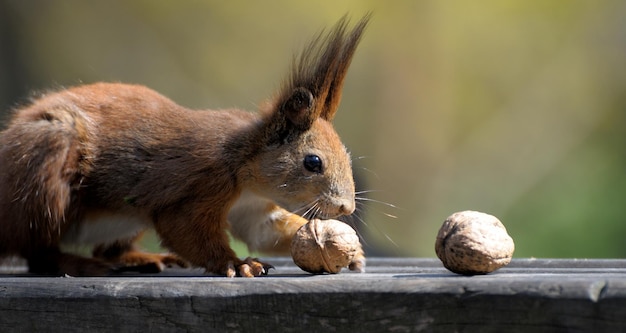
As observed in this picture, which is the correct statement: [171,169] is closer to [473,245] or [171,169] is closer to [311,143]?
[311,143]

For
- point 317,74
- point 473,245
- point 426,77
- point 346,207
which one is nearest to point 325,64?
point 317,74

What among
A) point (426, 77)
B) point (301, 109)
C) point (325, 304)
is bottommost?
point (426, 77)

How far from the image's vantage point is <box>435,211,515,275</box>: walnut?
127 centimetres

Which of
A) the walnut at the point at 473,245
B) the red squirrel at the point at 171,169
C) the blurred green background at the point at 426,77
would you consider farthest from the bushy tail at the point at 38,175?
the blurred green background at the point at 426,77

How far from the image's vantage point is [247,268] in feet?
4.99

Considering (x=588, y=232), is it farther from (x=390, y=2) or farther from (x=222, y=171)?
(x=222, y=171)

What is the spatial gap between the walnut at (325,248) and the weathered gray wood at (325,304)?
21cm

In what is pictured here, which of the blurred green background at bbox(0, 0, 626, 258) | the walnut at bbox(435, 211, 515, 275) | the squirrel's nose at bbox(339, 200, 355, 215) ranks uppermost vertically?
the walnut at bbox(435, 211, 515, 275)

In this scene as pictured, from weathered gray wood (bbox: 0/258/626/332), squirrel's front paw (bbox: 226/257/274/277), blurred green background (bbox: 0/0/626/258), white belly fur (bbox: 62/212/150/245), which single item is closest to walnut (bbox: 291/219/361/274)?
squirrel's front paw (bbox: 226/257/274/277)

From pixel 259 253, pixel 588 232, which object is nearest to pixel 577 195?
pixel 588 232

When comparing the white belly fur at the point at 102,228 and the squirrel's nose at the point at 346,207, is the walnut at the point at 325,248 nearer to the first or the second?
the squirrel's nose at the point at 346,207

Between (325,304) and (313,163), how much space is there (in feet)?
1.84

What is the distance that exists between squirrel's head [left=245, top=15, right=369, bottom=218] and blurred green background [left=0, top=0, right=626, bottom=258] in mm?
2095

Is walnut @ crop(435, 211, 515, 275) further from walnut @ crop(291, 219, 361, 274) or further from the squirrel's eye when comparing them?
the squirrel's eye
